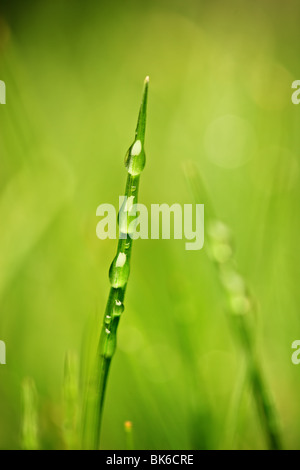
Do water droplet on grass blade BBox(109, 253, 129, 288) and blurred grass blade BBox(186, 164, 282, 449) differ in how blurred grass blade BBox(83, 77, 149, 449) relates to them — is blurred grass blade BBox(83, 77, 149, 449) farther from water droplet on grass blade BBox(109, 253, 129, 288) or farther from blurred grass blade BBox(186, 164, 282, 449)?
blurred grass blade BBox(186, 164, 282, 449)

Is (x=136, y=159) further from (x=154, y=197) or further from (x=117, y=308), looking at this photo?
(x=154, y=197)

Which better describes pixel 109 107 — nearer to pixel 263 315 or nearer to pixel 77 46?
pixel 77 46

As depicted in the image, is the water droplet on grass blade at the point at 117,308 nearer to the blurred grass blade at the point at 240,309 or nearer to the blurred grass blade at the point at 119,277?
the blurred grass blade at the point at 119,277

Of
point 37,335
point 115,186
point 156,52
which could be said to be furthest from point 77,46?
point 37,335

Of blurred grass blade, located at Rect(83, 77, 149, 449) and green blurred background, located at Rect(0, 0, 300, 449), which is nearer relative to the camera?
blurred grass blade, located at Rect(83, 77, 149, 449)

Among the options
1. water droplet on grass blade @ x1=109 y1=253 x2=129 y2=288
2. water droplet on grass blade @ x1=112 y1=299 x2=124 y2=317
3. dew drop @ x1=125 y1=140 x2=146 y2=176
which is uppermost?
dew drop @ x1=125 y1=140 x2=146 y2=176

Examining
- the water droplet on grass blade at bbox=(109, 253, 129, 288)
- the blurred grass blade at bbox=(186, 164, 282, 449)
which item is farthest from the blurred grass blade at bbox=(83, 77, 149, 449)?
the blurred grass blade at bbox=(186, 164, 282, 449)

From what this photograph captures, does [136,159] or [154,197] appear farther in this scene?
[154,197]

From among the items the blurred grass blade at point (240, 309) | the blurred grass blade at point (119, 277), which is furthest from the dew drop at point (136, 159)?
the blurred grass blade at point (240, 309)

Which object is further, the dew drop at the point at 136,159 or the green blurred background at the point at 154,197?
the green blurred background at the point at 154,197

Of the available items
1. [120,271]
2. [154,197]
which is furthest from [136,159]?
[154,197]
